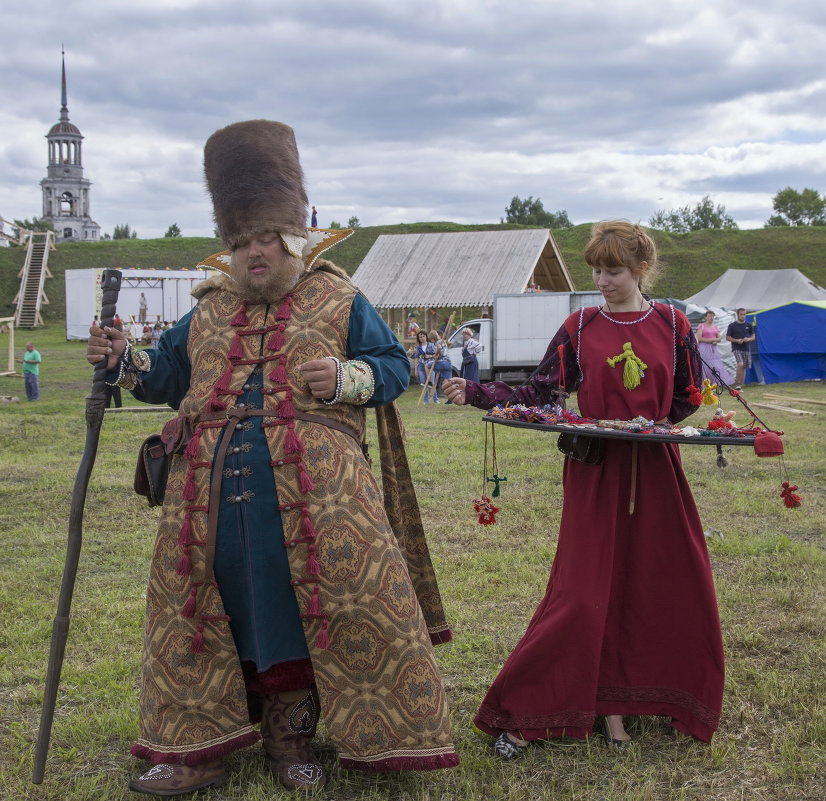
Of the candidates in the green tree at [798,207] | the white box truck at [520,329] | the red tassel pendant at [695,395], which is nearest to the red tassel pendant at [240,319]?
the red tassel pendant at [695,395]

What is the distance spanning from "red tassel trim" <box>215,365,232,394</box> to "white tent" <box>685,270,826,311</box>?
2351cm

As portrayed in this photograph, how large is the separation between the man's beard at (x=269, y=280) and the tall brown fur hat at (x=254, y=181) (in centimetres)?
9

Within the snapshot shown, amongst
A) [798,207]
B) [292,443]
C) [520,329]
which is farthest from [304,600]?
[798,207]

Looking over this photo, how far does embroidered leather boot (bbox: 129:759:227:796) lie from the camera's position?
284 cm

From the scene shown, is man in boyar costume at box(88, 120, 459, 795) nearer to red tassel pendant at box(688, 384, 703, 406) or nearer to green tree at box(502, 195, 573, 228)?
red tassel pendant at box(688, 384, 703, 406)

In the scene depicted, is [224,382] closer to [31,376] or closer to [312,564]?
[312,564]

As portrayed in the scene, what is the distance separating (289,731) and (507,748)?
76 cm

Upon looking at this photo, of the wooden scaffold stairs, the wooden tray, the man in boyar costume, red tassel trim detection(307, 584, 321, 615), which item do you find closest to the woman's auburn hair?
the wooden tray

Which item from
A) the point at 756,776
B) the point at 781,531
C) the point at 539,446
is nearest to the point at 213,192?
the point at 756,776

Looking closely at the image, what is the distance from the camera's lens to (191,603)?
2797 millimetres

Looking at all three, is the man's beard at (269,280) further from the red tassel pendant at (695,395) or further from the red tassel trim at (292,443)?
the red tassel pendant at (695,395)

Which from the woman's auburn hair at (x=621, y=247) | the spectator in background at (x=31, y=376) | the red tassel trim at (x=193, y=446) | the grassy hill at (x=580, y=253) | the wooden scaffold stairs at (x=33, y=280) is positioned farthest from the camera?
the grassy hill at (x=580, y=253)

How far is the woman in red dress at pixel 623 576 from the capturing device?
123 inches

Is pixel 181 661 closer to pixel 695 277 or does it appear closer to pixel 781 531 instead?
pixel 781 531
